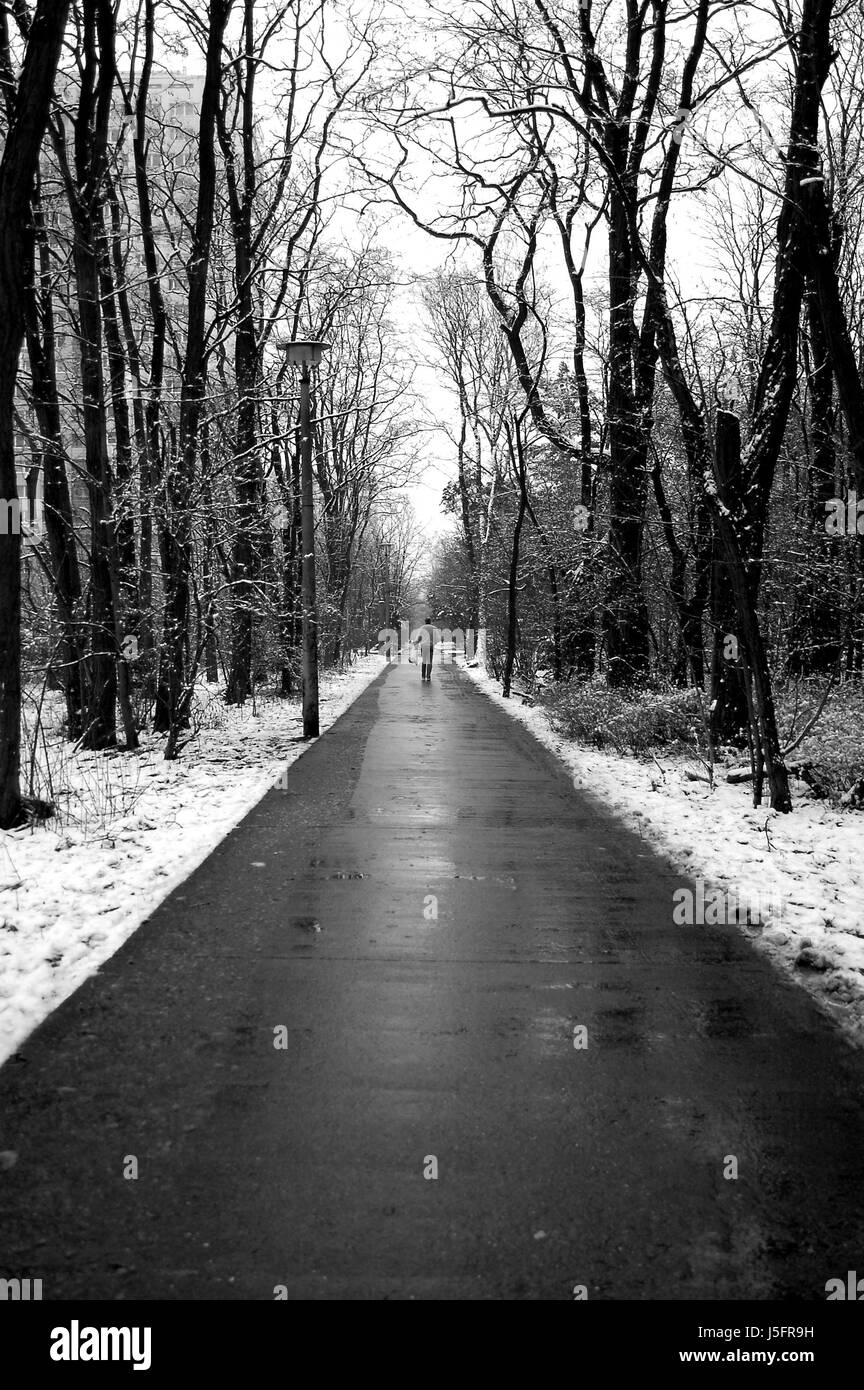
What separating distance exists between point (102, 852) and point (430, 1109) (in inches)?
178

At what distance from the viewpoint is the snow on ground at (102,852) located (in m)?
5.04

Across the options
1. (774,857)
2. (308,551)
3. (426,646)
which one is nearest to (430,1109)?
(774,857)

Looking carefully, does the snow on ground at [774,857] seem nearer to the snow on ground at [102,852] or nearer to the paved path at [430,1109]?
the paved path at [430,1109]

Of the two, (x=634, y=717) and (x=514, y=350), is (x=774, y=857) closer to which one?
(x=634, y=717)

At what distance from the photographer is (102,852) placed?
745cm

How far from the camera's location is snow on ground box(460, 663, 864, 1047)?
206 inches

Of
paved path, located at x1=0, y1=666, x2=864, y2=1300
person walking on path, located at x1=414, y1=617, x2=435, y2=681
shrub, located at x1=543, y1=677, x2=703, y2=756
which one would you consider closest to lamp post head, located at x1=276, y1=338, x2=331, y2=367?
shrub, located at x1=543, y1=677, x2=703, y2=756

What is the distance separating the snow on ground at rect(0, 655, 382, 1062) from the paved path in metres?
0.24

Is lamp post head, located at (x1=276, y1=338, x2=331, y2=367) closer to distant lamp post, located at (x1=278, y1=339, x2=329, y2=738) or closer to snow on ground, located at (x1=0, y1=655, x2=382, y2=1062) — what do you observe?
distant lamp post, located at (x1=278, y1=339, x2=329, y2=738)

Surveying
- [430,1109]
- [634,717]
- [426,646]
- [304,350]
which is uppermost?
[304,350]

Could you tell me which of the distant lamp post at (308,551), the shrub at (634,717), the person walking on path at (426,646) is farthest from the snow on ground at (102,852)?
the person walking on path at (426,646)

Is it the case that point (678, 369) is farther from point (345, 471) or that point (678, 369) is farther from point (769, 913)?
point (345, 471)

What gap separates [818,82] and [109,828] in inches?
368
